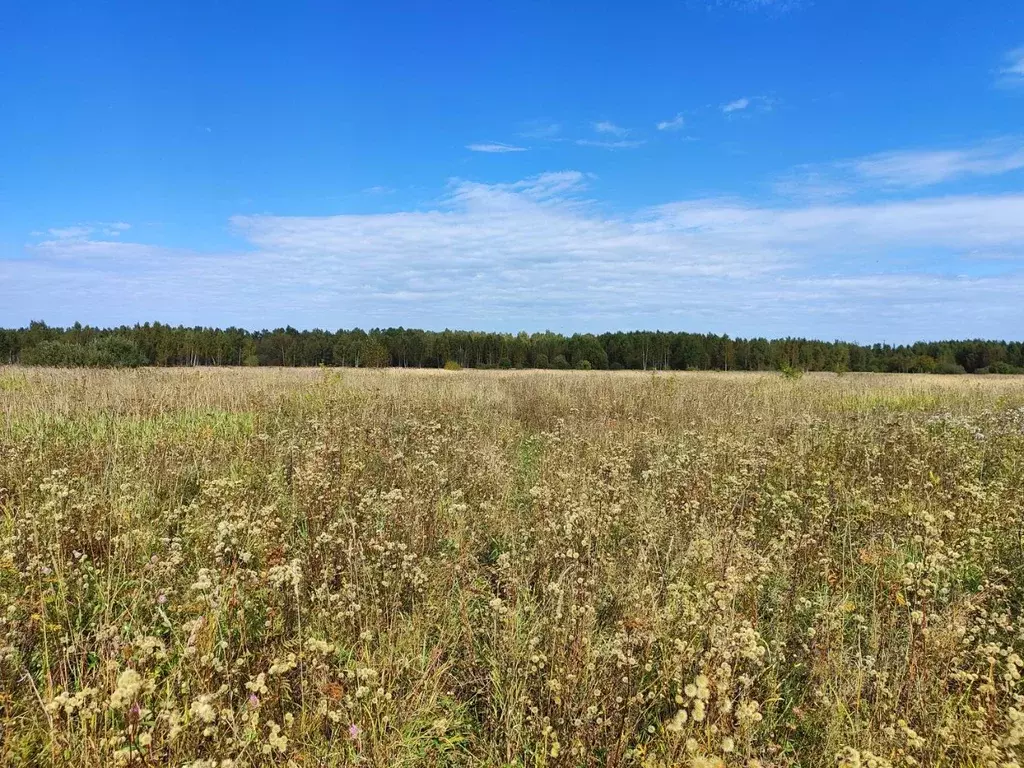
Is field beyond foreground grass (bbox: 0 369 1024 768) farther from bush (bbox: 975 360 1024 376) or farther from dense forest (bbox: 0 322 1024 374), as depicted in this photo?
bush (bbox: 975 360 1024 376)

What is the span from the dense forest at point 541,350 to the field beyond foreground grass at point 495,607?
54475mm

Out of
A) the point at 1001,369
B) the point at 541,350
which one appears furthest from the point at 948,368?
the point at 541,350

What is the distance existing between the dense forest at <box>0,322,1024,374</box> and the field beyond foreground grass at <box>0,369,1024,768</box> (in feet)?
179

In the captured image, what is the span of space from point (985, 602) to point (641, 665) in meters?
2.78

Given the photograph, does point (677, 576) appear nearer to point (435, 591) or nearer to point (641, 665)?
point (641, 665)

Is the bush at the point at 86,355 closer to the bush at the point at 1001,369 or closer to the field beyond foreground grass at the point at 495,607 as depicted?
the field beyond foreground grass at the point at 495,607

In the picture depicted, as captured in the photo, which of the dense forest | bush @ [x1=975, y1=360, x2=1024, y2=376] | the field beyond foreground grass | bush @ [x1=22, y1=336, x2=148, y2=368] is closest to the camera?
the field beyond foreground grass

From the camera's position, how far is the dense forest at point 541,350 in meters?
59.0

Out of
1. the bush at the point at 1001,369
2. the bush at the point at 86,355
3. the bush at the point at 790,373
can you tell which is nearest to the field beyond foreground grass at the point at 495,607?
the bush at the point at 790,373

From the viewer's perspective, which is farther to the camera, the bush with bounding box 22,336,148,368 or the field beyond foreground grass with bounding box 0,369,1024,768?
the bush with bounding box 22,336,148,368

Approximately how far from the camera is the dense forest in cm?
5900

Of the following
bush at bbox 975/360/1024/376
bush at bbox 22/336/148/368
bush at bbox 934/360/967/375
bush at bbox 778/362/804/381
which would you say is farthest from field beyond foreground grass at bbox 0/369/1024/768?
bush at bbox 934/360/967/375

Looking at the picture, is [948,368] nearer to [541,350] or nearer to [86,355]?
[541,350]

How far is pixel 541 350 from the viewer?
249ft
